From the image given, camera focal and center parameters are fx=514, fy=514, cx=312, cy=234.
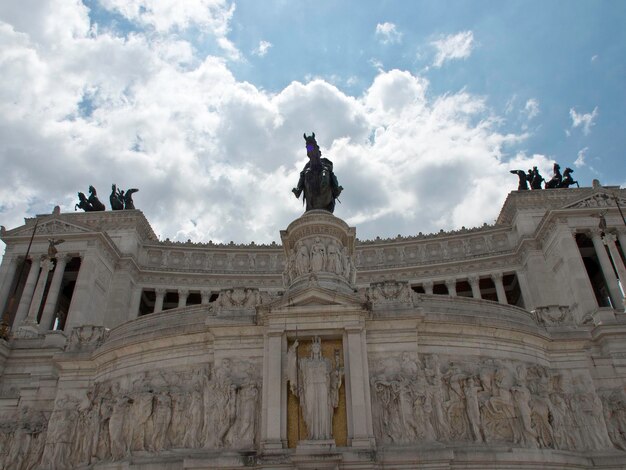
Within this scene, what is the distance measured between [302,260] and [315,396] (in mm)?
6331

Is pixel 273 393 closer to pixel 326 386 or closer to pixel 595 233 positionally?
pixel 326 386

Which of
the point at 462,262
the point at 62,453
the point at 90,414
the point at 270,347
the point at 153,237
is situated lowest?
the point at 62,453

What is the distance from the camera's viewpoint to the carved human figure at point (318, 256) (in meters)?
18.4

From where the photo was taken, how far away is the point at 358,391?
44.6 ft

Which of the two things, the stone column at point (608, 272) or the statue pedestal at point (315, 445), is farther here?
the stone column at point (608, 272)

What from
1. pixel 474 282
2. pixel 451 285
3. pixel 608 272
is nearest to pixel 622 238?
pixel 608 272

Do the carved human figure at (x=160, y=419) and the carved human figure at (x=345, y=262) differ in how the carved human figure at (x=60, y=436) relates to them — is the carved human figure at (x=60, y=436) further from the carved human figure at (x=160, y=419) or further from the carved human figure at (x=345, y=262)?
the carved human figure at (x=345, y=262)

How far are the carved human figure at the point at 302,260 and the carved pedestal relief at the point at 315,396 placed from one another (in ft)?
14.5

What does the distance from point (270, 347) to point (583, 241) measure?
153 feet

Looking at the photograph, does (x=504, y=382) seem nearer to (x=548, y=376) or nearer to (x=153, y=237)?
(x=548, y=376)

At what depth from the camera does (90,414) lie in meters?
15.5

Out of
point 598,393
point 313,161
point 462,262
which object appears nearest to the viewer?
point 598,393

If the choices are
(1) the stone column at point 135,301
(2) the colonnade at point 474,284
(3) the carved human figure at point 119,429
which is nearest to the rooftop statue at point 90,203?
(1) the stone column at point 135,301

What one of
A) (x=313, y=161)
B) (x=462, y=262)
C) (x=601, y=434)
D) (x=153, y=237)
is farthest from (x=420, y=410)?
(x=153, y=237)
